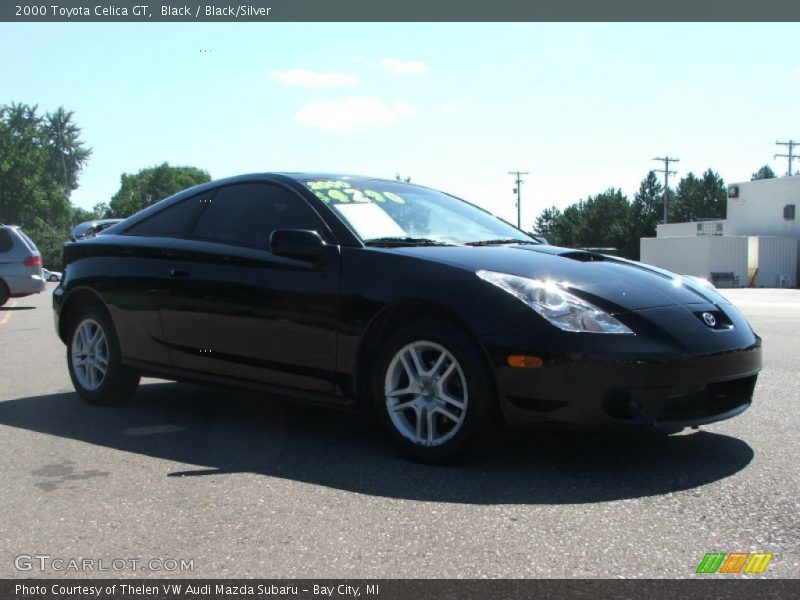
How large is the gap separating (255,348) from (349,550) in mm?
2007

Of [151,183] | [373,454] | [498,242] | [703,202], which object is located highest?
[151,183]

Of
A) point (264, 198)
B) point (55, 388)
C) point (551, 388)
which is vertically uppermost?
point (264, 198)

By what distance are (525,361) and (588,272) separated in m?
0.71

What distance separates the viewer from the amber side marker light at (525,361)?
386cm

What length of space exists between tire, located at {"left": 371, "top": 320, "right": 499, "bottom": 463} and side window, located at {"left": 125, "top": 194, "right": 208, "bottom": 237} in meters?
1.94

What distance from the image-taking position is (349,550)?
10.1ft

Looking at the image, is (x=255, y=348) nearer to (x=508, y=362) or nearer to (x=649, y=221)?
(x=508, y=362)

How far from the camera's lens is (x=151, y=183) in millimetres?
125125

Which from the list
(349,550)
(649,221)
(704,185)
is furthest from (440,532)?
(704,185)

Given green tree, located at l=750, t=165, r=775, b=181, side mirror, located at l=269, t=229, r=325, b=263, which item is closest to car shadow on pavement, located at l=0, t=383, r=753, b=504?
side mirror, located at l=269, t=229, r=325, b=263

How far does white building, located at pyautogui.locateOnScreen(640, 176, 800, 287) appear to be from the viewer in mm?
49000

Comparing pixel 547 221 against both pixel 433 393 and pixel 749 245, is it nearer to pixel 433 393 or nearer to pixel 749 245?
pixel 749 245

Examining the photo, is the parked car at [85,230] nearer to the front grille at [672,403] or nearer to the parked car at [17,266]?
the front grille at [672,403]

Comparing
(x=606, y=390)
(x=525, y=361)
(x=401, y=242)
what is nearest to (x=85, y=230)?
(x=401, y=242)
